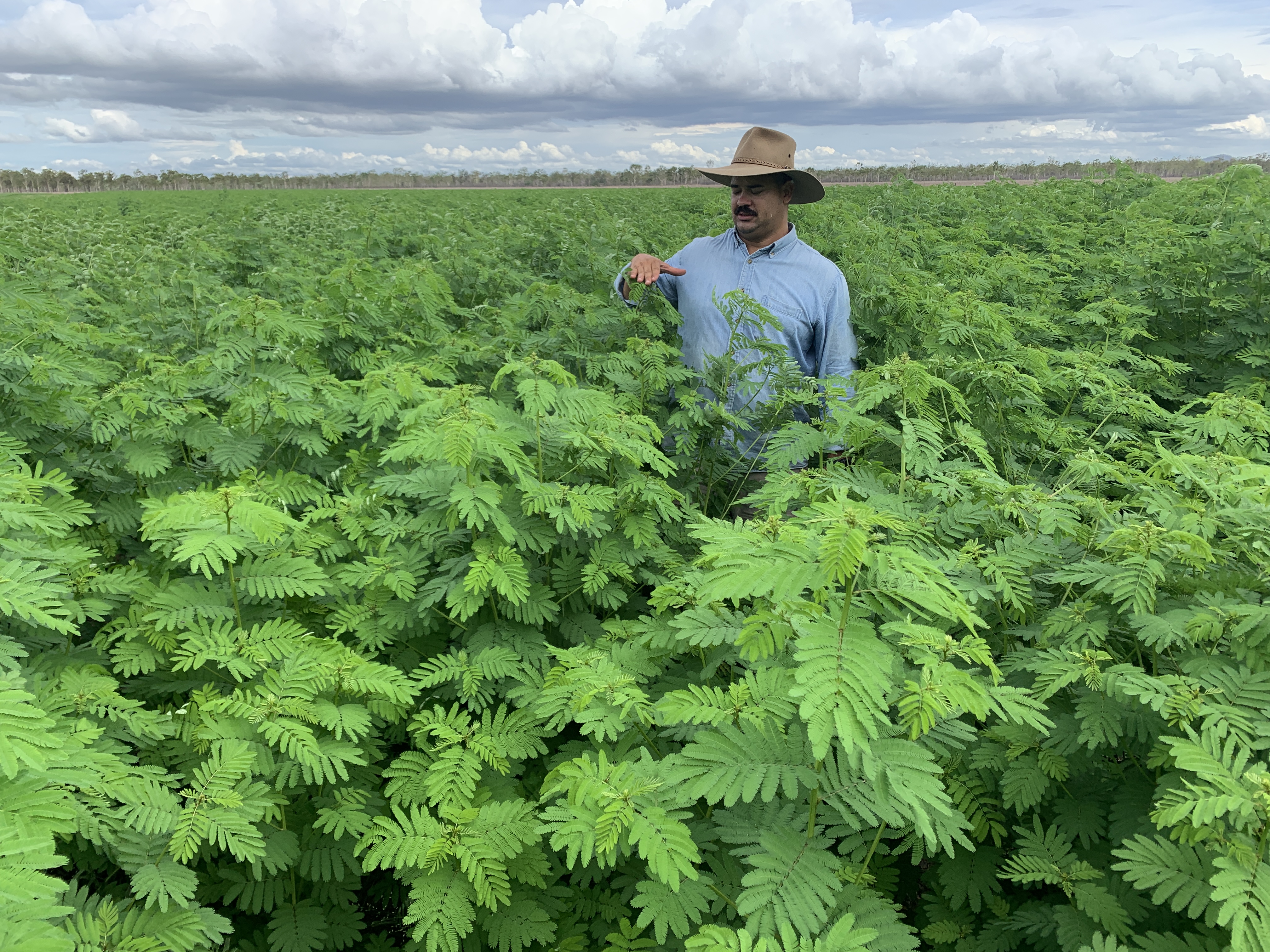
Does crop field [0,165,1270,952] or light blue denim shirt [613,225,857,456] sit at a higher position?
light blue denim shirt [613,225,857,456]

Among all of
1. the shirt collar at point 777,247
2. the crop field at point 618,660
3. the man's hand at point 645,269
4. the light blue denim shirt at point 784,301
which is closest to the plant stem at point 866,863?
the crop field at point 618,660

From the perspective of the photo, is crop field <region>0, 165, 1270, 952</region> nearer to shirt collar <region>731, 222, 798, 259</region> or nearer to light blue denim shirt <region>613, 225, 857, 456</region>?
light blue denim shirt <region>613, 225, 857, 456</region>

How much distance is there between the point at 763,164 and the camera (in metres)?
5.09

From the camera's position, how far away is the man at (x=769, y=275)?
5.03 metres

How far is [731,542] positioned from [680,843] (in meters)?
0.77

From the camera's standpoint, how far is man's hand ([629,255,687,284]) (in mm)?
5164

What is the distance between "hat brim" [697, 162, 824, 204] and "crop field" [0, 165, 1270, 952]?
1423 mm

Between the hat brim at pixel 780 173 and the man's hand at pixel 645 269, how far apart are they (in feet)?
2.48

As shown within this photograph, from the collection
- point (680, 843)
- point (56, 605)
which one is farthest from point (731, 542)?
point (56, 605)

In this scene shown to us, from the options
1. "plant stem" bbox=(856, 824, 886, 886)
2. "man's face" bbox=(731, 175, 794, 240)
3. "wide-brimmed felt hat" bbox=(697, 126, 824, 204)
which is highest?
"wide-brimmed felt hat" bbox=(697, 126, 824, 204)

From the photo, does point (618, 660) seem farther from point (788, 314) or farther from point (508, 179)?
point (508, 179)

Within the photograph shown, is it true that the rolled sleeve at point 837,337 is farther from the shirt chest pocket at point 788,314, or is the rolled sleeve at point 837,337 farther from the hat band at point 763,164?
the hat band at point 763,164

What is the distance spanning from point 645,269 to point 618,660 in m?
3.53

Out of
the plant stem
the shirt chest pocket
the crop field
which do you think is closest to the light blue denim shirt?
A: the shirt chest pocket
